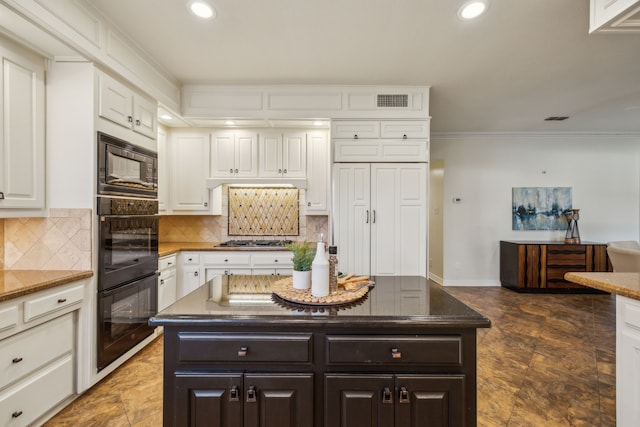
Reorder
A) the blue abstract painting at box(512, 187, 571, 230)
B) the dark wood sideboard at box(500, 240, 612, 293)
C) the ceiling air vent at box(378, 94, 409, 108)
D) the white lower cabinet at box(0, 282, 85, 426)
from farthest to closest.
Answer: the blue abstract painting at box(512, 187, 571, 230), the dark wood sideboard at box(500, 240, 612, 293), the ceiling air vent at box(378, 94, 409, 108), the white lower cabinet at box(0, 282, 85, 426)

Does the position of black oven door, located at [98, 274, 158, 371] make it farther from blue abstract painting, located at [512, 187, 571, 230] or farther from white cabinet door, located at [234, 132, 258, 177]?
blue abstract painting, located at [512, 187, 571, 230]

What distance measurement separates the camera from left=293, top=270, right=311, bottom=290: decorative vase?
1.50m

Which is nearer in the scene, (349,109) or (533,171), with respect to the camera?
(349,109)

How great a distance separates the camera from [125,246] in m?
2.42

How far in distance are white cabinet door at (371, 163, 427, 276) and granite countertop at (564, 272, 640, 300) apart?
5.28 ft

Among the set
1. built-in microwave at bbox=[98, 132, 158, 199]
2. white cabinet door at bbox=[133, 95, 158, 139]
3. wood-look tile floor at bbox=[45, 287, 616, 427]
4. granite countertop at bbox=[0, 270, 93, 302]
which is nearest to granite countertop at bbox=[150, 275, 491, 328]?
granite countertop at bbox=[0, 270, 93, 302]

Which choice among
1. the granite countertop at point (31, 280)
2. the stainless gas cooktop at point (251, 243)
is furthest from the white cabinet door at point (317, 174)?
the granite countertop at point (31, 280)

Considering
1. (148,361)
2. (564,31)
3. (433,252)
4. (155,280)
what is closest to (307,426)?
(148,361)

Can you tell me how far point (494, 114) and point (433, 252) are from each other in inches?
106

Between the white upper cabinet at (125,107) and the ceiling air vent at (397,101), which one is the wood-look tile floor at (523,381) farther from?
the ceiling air vent at (397,101)

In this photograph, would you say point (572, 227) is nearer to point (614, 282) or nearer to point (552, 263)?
point (552, 263)

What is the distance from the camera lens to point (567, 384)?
2.29 metres

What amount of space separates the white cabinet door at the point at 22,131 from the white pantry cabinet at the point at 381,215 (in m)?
2.50

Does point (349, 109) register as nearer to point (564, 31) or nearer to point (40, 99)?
point (564, 31)
